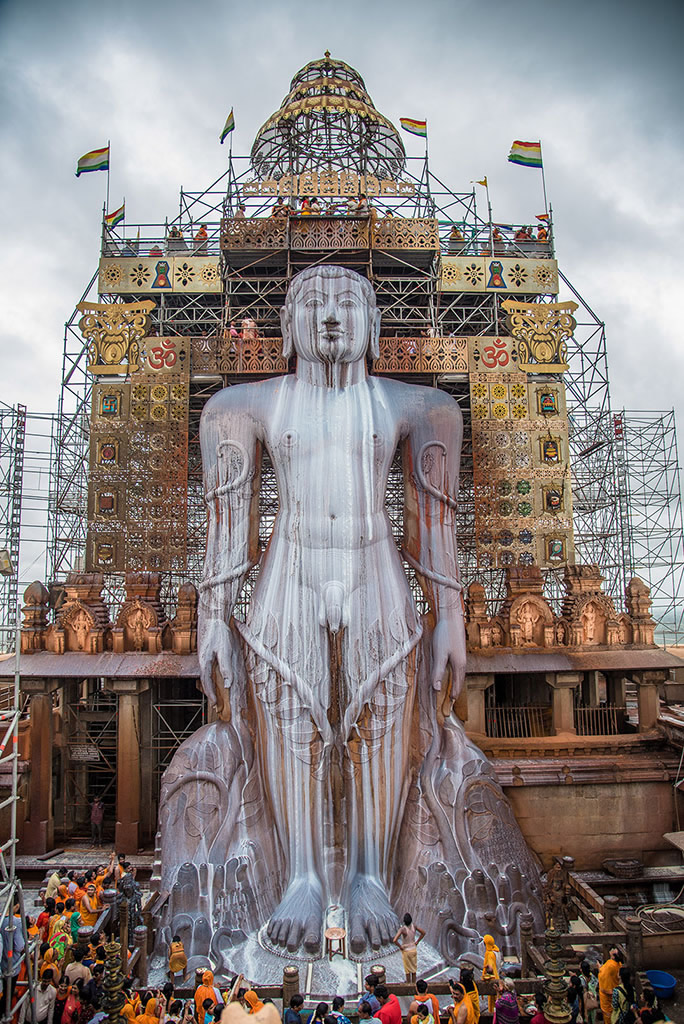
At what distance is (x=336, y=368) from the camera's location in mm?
9164

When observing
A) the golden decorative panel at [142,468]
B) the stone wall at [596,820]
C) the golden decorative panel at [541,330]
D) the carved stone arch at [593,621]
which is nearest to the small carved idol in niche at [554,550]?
the carved stone arch at [593,621]

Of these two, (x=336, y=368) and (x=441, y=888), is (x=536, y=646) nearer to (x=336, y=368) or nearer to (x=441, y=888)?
(x=441, y=888)

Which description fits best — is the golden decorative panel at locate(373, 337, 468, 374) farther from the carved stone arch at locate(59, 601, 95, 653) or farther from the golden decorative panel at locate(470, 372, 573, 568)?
the carved stone arch at locate(59, 601, 95, 653)

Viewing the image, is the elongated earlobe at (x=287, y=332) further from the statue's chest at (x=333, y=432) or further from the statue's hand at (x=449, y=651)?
the statue's hand at (x=449, y=651)

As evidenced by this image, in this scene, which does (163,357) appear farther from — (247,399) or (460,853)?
(460,853)

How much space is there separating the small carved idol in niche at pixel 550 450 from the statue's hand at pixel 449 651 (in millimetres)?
8794

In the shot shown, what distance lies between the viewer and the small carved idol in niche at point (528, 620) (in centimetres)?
1309

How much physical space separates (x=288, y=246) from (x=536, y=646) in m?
11.1

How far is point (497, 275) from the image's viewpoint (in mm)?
19938

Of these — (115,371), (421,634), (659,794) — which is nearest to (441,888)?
(421,634)

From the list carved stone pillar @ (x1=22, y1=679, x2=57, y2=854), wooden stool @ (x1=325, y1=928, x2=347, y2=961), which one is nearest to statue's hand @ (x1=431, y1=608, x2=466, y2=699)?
wooden stool @ (x1=325, y1=928, x2=347, y2=961)

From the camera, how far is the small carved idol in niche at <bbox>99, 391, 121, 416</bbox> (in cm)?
1670

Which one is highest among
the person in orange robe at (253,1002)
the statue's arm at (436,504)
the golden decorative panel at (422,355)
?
the golden decorative panel at (422,355)

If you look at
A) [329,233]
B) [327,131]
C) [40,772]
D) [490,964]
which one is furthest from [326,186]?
[490,964]
